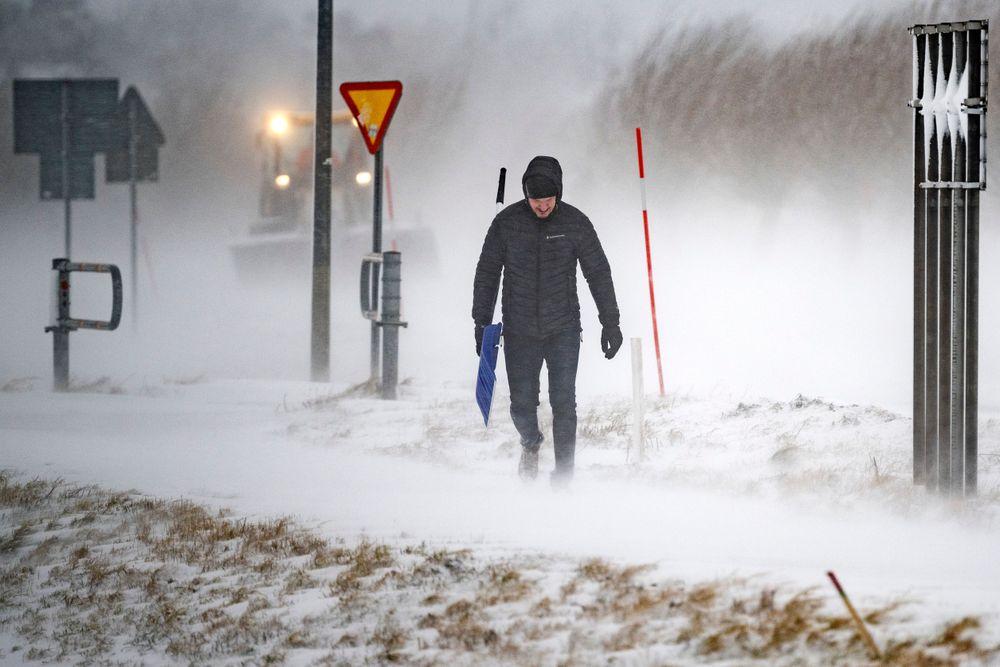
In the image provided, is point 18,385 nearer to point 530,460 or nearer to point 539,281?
point 530,460

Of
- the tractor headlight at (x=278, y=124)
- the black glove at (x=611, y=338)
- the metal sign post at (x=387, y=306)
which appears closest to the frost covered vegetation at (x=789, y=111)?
the tractor headlight at (x=278, y=124)

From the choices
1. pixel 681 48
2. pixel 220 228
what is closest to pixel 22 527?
pixel 681 48

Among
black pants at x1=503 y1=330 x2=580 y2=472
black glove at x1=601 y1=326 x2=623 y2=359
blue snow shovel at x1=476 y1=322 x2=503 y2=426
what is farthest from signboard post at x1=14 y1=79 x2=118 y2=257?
black glove at x1=601 y1=326 x2=623 y2=359

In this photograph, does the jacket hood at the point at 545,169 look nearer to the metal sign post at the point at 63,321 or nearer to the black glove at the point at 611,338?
the black glove at the point at 611,338

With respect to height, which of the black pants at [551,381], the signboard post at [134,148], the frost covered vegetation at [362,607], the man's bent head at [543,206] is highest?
the signboard post at [134,148]

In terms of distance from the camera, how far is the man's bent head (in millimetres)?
6910

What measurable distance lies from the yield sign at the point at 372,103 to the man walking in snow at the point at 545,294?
4.16m

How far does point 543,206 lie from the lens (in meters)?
6.94

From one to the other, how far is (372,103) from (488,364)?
4.49 metres

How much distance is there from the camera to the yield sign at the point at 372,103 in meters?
11.0

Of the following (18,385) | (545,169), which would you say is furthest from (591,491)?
(18,385)

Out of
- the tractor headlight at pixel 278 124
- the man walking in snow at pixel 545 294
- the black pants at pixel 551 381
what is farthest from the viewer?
the tractor headlight at pixel 278 124

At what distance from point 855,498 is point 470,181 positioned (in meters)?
18.0

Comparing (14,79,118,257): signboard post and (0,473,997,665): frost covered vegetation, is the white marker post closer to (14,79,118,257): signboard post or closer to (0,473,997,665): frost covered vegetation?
(0,473,997,665): frost covered vegetation
